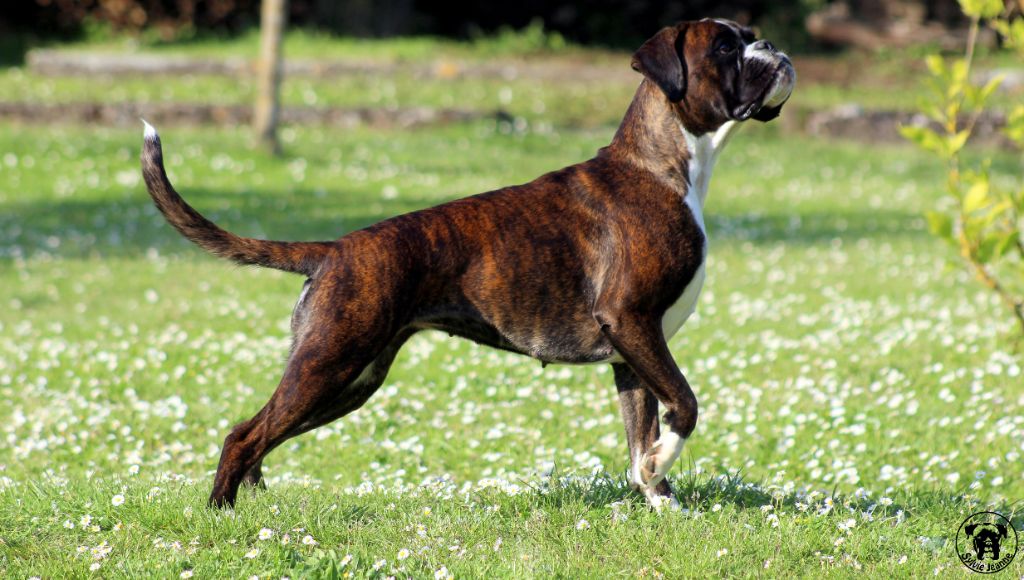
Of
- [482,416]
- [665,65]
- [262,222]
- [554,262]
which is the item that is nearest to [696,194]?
[665,65]

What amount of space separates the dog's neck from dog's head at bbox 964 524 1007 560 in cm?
160

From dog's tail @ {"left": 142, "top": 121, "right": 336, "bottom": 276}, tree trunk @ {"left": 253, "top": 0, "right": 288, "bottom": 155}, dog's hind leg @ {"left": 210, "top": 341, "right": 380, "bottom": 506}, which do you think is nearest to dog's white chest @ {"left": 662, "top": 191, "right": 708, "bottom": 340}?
dog's hind leg @ {"left": 210, "top": 341, "right": 380, "bottom": 506}

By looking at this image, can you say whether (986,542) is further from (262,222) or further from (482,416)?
(262,222)

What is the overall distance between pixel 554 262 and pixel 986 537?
1.88 metres

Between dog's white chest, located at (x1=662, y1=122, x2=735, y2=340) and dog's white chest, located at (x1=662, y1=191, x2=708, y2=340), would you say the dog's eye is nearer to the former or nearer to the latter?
dog's white chest, located at (x1=662, y1=122, x2=735, y2=340)

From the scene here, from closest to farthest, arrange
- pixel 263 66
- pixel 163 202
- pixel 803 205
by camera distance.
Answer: pixel 163 202 → pixel 803 205 → pixel 263 66

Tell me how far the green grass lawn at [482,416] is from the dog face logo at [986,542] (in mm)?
65

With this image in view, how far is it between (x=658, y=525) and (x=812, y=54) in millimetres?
25491

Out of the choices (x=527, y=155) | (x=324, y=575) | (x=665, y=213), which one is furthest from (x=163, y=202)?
(x=527, y=155)

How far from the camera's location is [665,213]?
4406 millimetres

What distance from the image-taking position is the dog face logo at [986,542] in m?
4.22

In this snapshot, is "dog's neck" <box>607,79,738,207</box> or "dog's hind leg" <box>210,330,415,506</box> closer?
"dog's hind leg" <box>210,330,415,506</box>

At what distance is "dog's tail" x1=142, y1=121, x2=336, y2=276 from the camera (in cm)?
434

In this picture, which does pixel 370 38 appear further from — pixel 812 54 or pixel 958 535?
pixel 958 535
